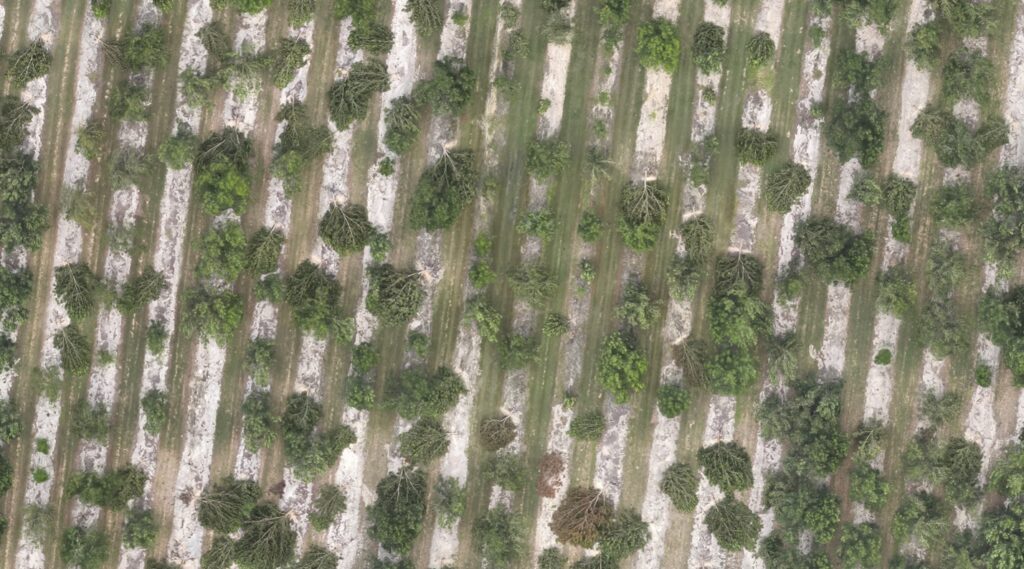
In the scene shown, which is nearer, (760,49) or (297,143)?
(760,49)

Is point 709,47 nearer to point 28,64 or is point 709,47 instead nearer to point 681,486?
point 681,486

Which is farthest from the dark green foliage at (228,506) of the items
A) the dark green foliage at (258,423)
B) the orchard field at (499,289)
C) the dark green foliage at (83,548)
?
the dark green foliage at (83,548)

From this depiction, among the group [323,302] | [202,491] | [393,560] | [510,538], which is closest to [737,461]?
[510,538]

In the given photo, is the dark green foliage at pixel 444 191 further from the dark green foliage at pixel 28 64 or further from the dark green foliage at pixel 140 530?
the dark green foliage at pixel 140 530

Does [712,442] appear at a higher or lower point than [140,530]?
higher

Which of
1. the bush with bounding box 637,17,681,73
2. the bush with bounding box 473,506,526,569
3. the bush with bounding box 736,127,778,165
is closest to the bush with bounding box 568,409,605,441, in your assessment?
the bush with bounding box 473,506,526,569

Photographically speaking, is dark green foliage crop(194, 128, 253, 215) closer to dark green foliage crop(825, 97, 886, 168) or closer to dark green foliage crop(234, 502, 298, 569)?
dark green foliage crop(234, 502, 298, 569)

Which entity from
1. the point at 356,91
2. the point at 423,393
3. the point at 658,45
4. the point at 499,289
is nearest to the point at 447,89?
the point at 356,91
